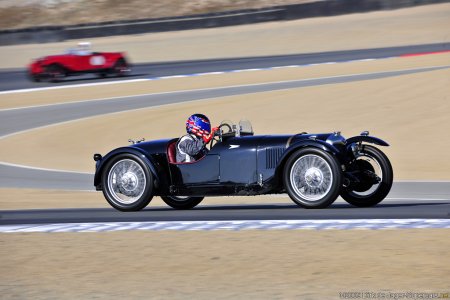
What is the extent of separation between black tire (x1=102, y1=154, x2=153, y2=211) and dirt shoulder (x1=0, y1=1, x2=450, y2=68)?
1088 inches

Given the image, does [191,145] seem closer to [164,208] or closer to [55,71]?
[164,208]

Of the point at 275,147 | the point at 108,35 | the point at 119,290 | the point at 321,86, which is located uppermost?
the point at 108,35

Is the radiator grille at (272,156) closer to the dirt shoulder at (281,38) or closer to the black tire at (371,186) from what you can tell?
the black tire at (371,186)

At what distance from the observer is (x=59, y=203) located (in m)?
12.4

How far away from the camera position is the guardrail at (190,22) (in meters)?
44.8

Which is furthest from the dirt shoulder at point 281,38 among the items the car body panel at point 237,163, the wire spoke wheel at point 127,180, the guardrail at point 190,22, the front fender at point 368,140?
the front fender at point 368,140

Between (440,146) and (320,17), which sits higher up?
(320,17)

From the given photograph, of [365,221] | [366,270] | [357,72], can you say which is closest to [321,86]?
[357,72]

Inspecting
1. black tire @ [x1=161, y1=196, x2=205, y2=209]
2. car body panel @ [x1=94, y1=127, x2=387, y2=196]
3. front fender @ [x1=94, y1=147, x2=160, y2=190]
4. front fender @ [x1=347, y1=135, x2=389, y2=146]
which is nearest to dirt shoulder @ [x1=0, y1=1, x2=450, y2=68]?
black tire @ [x1=161, y1=196, x2=205, y2=209]

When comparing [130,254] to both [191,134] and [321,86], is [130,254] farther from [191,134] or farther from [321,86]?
[321,86]

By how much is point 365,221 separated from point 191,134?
8.23ft

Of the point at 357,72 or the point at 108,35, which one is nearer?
the point at 357,72

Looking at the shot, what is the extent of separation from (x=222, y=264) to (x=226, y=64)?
2759 centimetres

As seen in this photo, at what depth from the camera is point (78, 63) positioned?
1271 inches
